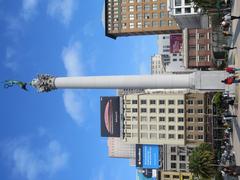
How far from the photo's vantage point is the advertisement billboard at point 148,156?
403 feet

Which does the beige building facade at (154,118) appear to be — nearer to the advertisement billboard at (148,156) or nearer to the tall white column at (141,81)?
the advertisement billboard at (148,156)

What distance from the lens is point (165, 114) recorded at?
12031 centimetres

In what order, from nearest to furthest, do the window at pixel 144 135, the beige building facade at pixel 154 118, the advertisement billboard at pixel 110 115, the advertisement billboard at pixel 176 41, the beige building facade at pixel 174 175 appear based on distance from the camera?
the beige building facade at pixel 174 175 → the beige building facade at pixel 154 118 → the window at pixel 144 135 → the advertisement billboard at pixel 110 115 → the advertisement billboard at pixel 176 41

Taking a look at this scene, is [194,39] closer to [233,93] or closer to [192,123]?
[192,123]

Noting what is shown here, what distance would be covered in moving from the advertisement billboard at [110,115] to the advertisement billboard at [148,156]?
784 centimetres

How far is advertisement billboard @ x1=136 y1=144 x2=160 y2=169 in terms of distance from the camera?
12270cm

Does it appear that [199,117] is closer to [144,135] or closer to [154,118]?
[154,118]

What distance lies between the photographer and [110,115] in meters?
130

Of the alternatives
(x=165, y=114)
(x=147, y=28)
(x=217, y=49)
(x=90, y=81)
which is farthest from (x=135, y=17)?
(x=90, y=81)

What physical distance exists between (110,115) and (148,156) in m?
15.5

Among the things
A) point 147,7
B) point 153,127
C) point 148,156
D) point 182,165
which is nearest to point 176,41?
point 147,7

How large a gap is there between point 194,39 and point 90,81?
54.0 metres

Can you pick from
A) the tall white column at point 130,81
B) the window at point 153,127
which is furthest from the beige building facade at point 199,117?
the tall white column at point 130,81

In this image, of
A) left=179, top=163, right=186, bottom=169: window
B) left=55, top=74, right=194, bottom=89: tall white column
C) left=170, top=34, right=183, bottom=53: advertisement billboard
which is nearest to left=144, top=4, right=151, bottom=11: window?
left=170, top=34, right=183, bottom=53: advertisement billboard
